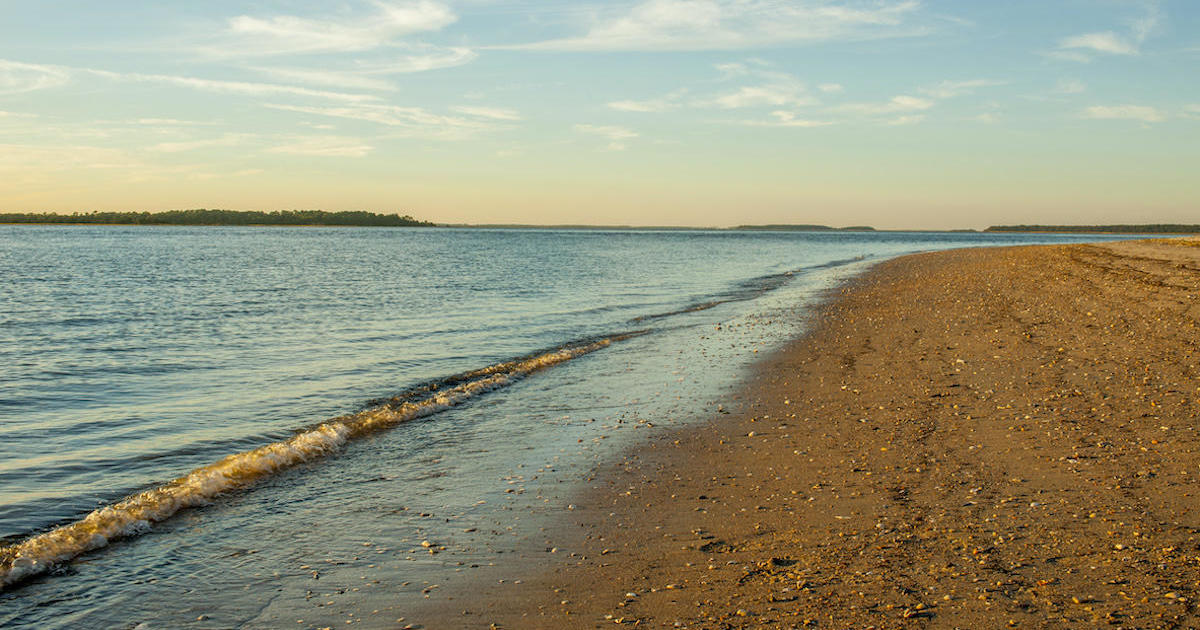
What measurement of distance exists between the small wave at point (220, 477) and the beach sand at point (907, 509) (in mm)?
3586

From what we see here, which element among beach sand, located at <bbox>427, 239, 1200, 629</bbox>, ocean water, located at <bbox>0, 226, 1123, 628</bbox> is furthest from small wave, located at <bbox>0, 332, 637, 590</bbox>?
beach sand, located at <bbox>427, 239, 1200, 629</bbox>

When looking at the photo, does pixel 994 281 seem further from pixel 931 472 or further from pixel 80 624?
pixel 80 624

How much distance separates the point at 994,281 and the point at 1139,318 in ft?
40.8

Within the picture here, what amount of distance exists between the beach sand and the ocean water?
2.44 feet

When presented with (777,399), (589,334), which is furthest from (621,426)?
(589,334)

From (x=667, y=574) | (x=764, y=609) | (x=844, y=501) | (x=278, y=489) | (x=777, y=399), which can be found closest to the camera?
(x=764, y=609)

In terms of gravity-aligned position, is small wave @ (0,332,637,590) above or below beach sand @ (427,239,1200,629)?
below

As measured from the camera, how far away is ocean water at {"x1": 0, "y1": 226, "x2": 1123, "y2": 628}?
568cm

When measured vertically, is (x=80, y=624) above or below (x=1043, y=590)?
below

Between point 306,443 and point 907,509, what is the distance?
7.04 meters

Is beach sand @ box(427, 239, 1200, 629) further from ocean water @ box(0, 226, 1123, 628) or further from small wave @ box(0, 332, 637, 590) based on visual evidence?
small wave @ box(0, 332, 637, 590)

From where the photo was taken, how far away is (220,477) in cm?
823

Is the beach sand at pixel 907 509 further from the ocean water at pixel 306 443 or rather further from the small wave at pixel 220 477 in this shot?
the small wave at pixel 220 477

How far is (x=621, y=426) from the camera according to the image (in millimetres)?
10312
